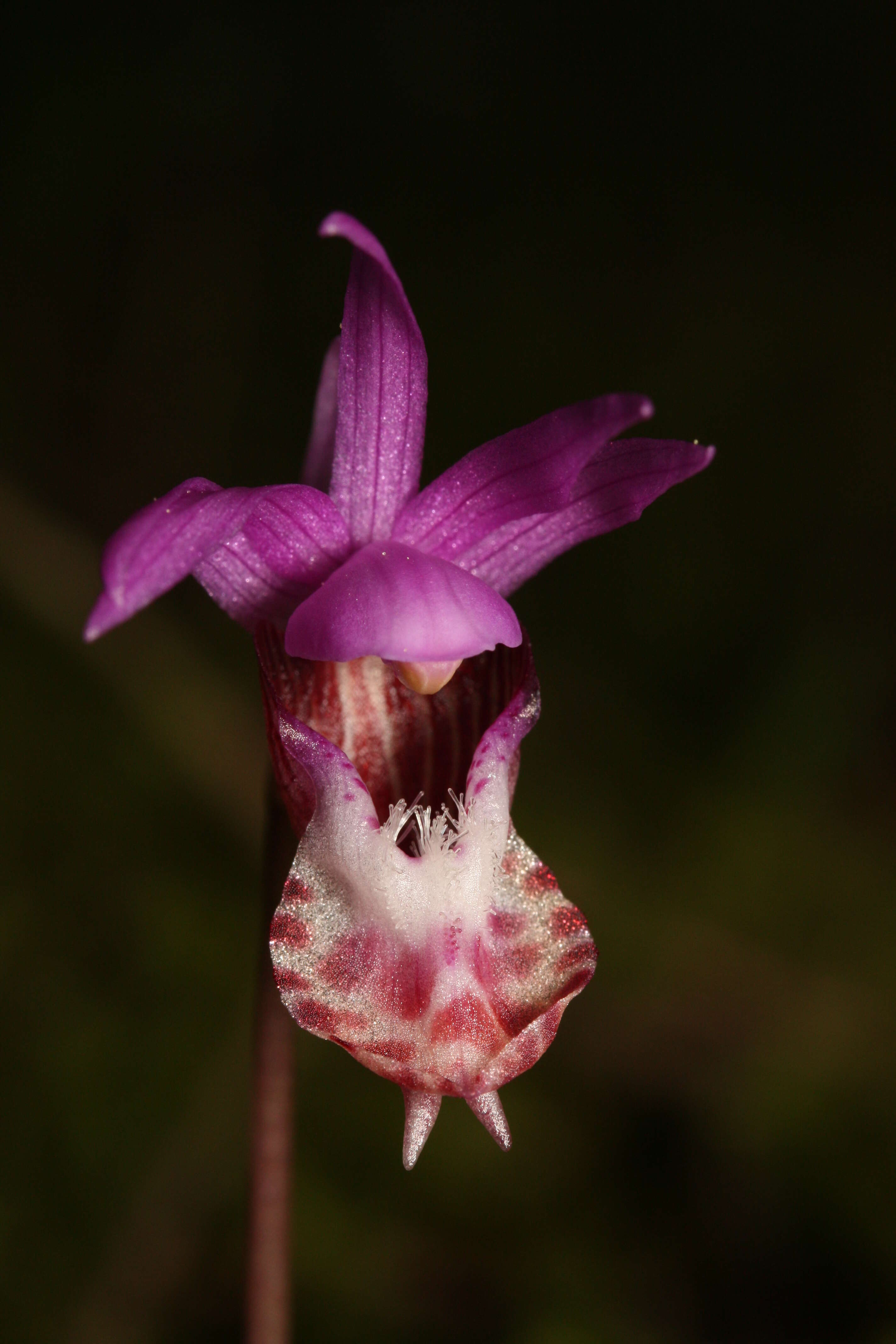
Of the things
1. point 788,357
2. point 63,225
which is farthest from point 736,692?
point 63,225

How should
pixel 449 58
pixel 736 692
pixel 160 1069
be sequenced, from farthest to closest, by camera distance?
pixel 449 58 → pixel 736 692 → pixel 160 1069

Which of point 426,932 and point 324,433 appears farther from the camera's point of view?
point 324,433

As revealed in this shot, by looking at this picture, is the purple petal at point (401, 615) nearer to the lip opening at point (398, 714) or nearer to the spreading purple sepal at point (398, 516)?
the spreading purple sepal at point (398, 516)

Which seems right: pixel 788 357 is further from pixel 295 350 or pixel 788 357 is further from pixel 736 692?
pixel 295 350

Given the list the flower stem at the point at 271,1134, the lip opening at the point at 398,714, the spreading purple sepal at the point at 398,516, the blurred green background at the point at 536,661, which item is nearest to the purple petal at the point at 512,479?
the spreading purple sepal at the point at 398,516

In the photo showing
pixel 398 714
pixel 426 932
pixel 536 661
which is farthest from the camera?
pixel 536 661

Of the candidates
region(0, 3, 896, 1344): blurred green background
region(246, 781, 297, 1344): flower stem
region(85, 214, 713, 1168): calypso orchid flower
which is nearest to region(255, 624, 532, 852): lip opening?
region(85, 214, 713, 1168): calypso orchid flower

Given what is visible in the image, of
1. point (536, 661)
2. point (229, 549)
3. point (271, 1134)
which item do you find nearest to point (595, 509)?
point (229, 549)

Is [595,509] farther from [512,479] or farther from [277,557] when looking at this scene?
[277,557]
